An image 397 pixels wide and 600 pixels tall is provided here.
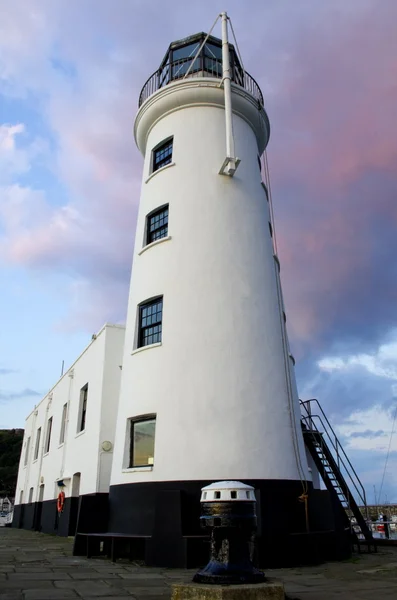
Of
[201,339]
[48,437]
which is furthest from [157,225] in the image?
[48,437]

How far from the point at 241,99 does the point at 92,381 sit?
12.4 metres

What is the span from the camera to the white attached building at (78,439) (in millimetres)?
18141

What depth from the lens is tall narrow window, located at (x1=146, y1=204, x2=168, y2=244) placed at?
55.4 ft

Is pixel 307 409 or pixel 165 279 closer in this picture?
pixel 165 279

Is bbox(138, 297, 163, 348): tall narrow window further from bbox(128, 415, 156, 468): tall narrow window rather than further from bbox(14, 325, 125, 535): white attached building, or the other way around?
bbox(14, 325, 125, 535): white attached building

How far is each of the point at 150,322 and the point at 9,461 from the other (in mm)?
78332

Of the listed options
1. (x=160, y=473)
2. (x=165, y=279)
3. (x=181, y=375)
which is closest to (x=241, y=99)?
(x=165, y=279)

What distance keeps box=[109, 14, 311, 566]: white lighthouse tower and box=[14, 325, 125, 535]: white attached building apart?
3.19 m

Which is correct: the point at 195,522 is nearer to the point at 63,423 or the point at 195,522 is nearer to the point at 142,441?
the point at 142,441

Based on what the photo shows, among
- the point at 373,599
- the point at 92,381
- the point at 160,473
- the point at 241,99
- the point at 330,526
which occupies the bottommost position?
the point at 373,599

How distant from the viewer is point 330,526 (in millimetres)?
12531

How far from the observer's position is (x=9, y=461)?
83250 millimetres

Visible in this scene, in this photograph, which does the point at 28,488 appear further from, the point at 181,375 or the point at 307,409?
the point at 181,375

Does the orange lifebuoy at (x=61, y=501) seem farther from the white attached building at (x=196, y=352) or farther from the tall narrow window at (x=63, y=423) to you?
the tall narrow window at (x=63, y=423)
